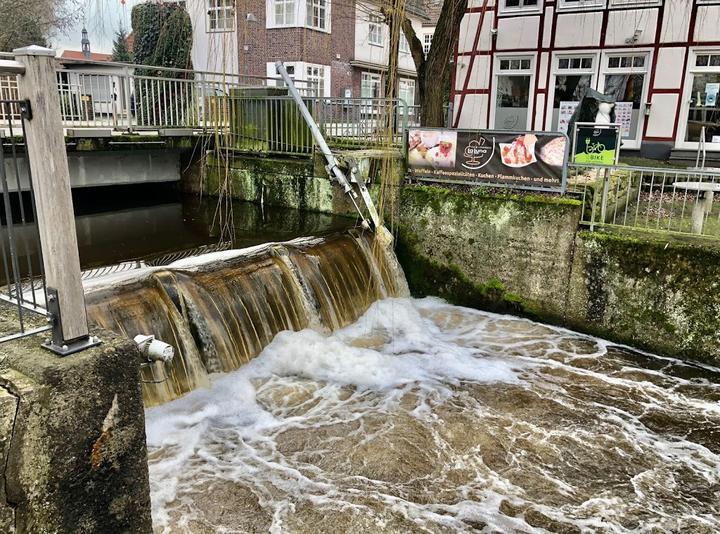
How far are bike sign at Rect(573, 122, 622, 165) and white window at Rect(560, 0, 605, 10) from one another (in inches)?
226

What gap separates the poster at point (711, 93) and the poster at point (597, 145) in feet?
17.2

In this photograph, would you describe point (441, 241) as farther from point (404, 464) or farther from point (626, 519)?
point (626, 519)

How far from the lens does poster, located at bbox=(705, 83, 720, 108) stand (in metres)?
13.4

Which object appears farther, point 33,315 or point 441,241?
point 441,241

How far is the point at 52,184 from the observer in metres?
2.44

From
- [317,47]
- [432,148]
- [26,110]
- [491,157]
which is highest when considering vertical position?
[317,47]

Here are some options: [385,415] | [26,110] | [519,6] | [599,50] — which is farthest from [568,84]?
[26,110]

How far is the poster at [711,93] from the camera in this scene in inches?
528

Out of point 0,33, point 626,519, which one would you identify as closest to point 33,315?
point 626,519

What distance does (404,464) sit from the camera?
528 cm

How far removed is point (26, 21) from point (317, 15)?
50.7ft

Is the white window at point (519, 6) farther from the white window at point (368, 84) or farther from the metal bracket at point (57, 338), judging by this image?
the metal bracket at point (57, 338)

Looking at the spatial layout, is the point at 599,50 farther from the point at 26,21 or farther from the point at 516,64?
the point at 26,21

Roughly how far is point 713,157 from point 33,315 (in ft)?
47.7
